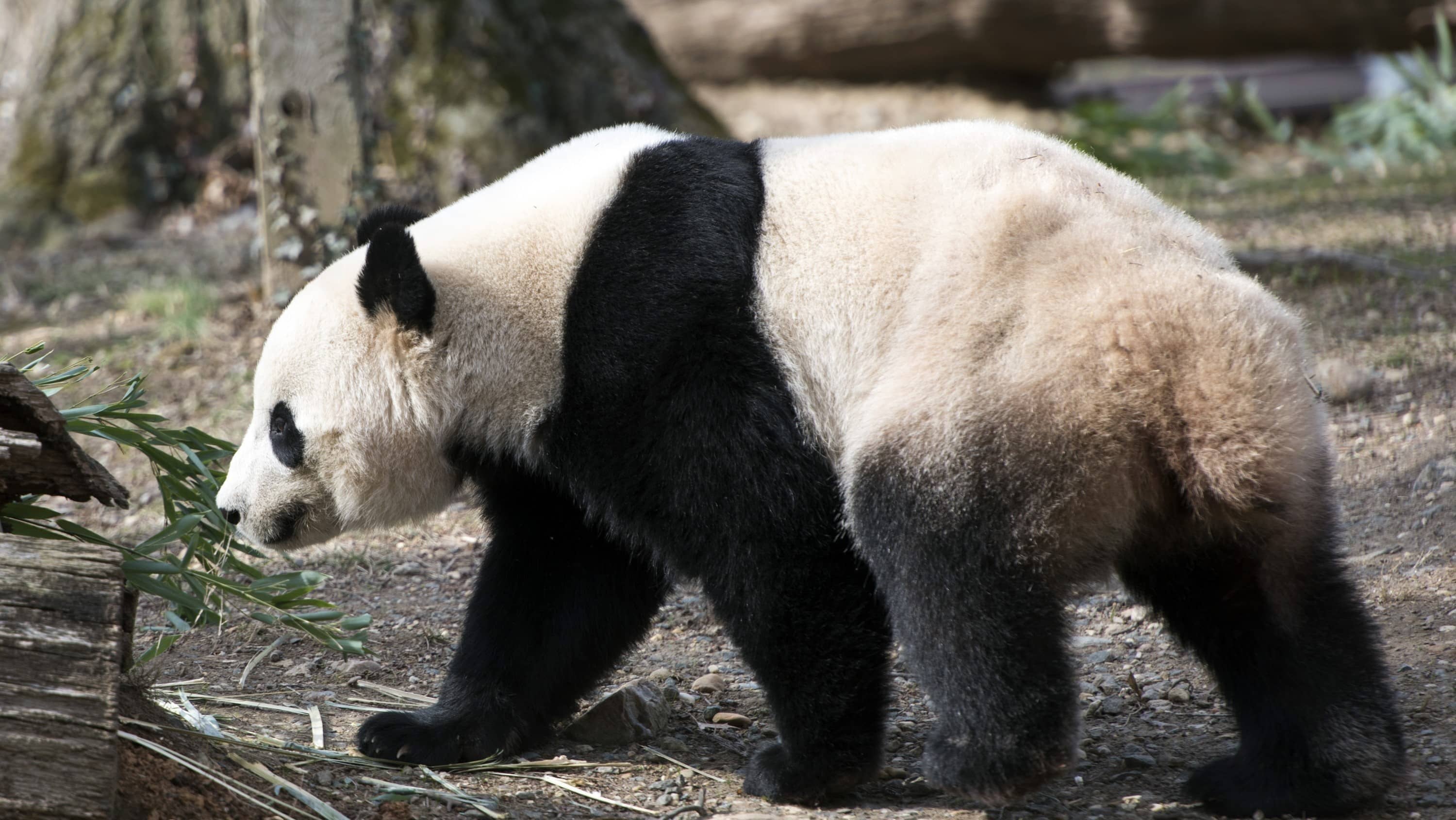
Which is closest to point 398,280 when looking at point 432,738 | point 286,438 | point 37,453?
point 286,438

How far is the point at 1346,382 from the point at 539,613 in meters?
3.53

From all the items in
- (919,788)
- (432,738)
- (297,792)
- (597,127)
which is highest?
(597,127)

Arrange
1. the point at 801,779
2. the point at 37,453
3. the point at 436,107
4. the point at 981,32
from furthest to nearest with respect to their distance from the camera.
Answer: the point at 981,32 < the point at 436,107 < the point at 801,779 < the point at 37,453

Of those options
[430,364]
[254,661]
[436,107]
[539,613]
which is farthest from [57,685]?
[436,107]

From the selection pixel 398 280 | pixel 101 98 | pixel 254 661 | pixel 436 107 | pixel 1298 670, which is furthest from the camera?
pixel 101 98

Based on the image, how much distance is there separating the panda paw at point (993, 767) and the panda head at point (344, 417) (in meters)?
1.54

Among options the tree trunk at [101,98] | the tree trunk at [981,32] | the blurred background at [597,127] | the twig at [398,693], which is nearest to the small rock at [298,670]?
the blurred background at [597,127]

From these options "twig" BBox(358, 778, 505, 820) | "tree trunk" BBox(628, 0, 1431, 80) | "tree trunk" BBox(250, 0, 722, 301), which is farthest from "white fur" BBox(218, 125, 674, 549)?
"tree trunk" BBox(628, 0, 1431, 80)

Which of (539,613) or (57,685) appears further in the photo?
(539,613)

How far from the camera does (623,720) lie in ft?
11.3

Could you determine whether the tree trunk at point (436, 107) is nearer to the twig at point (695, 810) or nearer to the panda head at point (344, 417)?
the panda head at point (344, 417)

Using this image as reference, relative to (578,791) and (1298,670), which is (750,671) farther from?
(1298,670)

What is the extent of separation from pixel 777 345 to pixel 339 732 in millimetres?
1581

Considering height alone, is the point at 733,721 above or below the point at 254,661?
below
